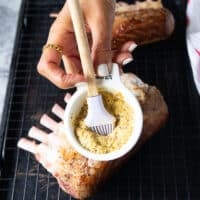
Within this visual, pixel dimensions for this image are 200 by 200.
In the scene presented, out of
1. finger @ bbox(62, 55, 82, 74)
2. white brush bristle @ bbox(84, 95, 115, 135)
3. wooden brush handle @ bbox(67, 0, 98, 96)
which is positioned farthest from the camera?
finger @ bbox(62, 55, 82, 74)

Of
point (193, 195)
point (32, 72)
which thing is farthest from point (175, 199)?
point (32, 72)

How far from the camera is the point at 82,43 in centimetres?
109

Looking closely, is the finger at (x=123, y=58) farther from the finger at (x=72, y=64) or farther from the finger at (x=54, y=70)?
Answer: the finger at (x=54, y=70)

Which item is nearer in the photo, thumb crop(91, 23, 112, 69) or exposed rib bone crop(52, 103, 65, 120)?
thumb crop(91, 23, 112, 69)

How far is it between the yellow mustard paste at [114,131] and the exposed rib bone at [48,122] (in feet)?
1.32

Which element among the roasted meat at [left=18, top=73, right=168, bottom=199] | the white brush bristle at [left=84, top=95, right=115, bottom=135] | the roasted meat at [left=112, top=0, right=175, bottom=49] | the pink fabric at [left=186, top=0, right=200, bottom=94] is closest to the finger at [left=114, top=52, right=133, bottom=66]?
the roasted meat at [left=18, top=73, right=168, bottom=199]

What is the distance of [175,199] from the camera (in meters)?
1.55

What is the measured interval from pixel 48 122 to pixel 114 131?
0.47 m

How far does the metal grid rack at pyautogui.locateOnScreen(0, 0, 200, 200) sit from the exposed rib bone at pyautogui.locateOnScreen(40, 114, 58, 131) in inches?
2.9

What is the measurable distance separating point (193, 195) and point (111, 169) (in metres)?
0.30

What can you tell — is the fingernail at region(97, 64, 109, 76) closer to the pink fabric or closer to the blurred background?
the pink fabric

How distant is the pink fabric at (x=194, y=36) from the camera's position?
1.65 m

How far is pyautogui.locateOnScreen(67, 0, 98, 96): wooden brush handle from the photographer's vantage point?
1.03 metres

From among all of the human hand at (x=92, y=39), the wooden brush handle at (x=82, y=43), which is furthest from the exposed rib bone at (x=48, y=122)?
the wooden brush handle at (x=82, y=43)
